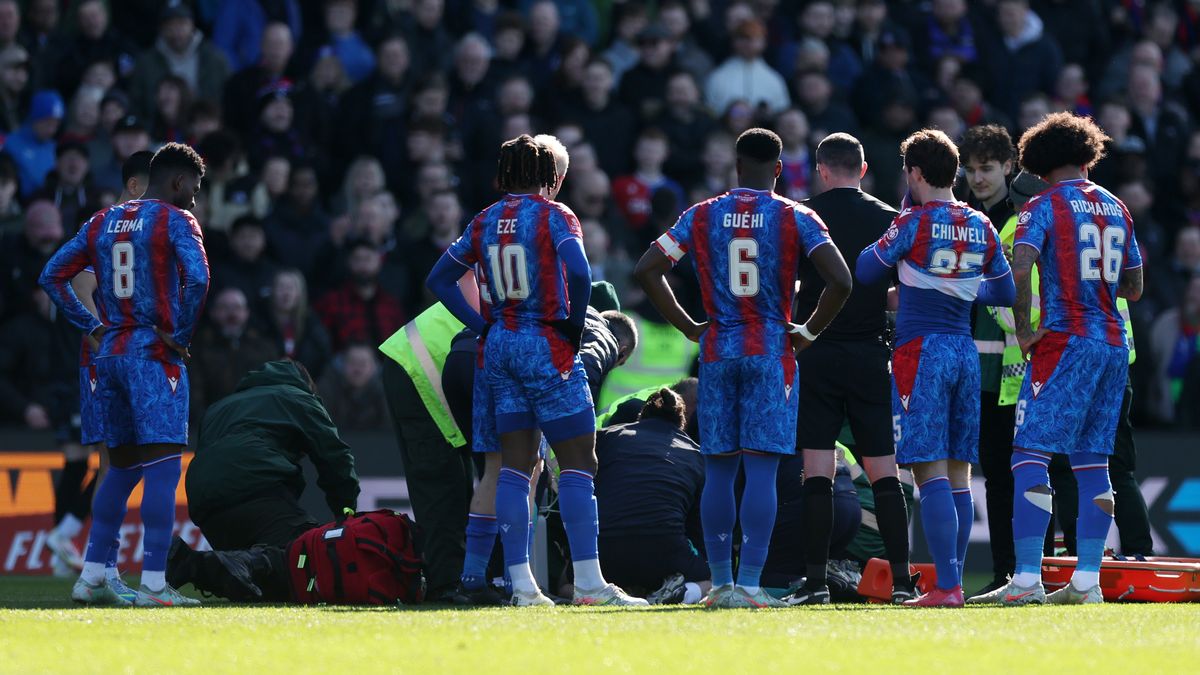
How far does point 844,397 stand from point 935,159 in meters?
1.27

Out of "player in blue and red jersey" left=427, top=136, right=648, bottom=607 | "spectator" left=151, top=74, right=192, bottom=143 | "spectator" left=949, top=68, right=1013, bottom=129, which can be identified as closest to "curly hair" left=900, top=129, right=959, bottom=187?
"player in blue and red jersey" left=427, top=136, right=648, bottom=607

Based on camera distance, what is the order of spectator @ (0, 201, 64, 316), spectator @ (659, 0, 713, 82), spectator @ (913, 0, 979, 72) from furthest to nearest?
spectator @ (913, 0, 979, 72)
spectator @ (659, 0, 713, 82)
spectator @ (0, 201, 64, 316)

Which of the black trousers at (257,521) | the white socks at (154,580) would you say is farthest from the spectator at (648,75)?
the white socks at (154,580)

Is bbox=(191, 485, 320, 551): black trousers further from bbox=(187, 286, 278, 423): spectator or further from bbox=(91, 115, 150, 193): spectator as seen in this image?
bbox=(91, 115, 150, 193): spectator

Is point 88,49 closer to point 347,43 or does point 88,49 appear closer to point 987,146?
point 347,43

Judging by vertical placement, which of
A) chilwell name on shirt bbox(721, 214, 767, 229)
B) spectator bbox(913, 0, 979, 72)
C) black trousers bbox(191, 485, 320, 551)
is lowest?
black trousers bbox(191, 485, 320, 551)

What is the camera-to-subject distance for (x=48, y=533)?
12828 mm

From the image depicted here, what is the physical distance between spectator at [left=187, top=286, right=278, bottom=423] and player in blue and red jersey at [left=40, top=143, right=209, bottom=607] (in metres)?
4.37

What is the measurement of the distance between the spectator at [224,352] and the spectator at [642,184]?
3.64 meters

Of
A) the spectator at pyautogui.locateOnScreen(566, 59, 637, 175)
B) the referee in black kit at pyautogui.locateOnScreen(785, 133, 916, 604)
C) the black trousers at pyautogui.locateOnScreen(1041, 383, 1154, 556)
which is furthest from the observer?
the spectator at pyautogui.locateOnScreen(566, 59, 637, 175)

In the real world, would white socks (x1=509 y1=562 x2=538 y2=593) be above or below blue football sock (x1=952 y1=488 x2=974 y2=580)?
below

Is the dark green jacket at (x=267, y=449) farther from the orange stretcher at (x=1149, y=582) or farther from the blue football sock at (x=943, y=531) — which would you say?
the blue football sock at (x=943, y=531)

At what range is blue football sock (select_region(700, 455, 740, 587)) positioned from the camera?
845 cm

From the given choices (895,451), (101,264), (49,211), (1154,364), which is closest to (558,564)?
(895,451)
